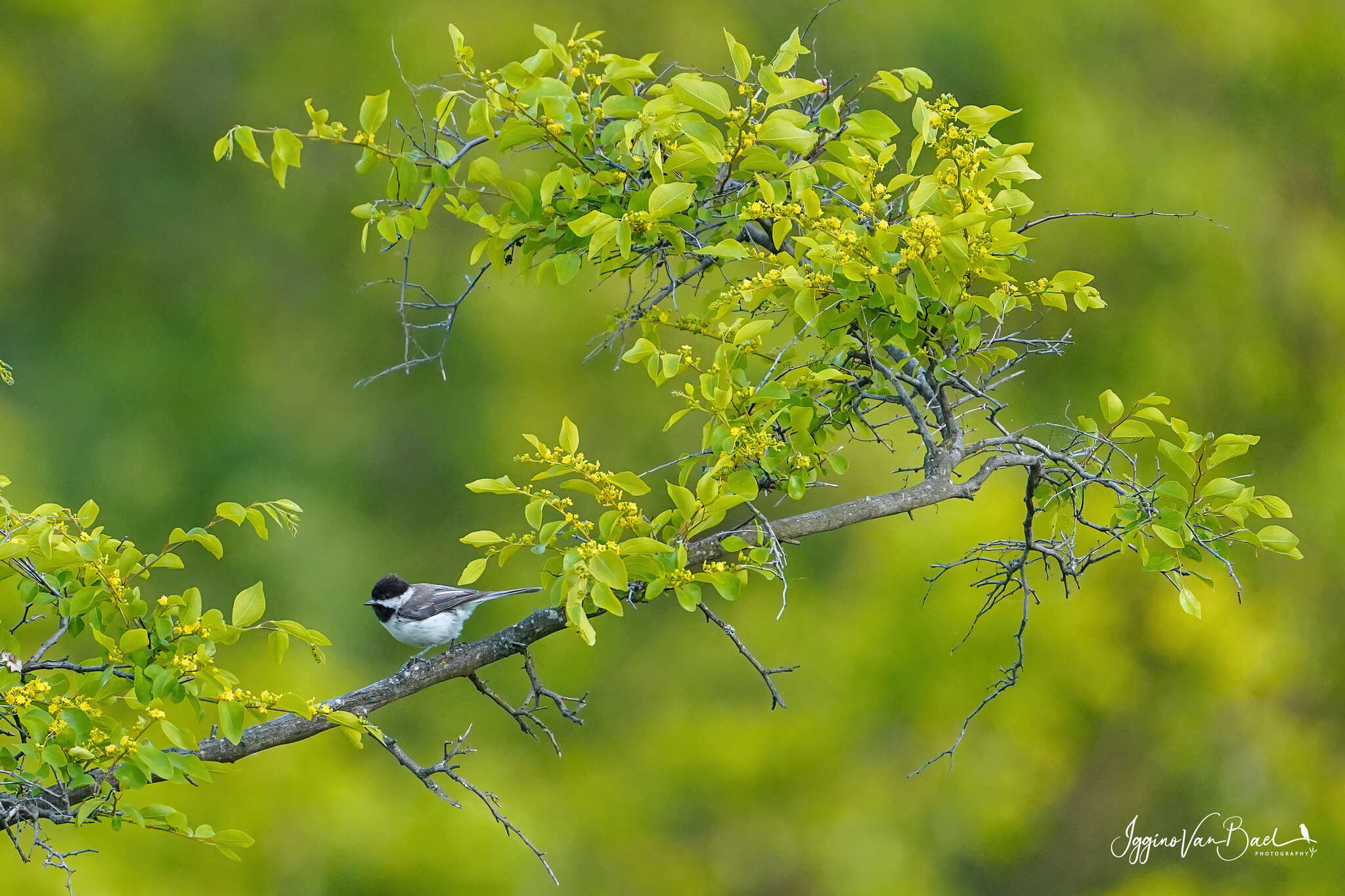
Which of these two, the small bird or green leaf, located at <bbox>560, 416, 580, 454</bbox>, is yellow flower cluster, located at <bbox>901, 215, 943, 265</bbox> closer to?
green leaf, located at <bbox>560, 416, 580, 454</bbox>

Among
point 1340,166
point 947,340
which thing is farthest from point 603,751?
point 947,340

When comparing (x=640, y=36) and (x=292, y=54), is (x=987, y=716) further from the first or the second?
(x=292, y=54)

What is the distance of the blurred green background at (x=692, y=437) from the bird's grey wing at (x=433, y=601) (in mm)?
6943

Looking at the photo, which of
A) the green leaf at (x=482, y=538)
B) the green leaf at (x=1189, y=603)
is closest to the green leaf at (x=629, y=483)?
the green leaf at (x=482, y=538)

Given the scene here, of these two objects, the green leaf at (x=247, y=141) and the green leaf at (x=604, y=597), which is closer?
the green leaf at (x=604, y=597)

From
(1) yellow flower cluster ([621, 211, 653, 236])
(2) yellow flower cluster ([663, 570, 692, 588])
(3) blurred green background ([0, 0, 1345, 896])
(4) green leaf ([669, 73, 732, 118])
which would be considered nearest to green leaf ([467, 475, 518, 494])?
(2) yellow flower cluster ([663, 570, 692, 588])

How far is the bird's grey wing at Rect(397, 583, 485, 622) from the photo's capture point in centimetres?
538

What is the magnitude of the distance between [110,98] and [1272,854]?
1485cm

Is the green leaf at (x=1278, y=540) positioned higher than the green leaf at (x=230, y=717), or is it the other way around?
the green leaf at (x=1278, y=540)

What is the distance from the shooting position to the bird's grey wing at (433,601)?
5.38 metres

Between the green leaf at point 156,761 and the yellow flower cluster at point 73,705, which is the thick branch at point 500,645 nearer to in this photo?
the yellow flower cluster at point 73,705

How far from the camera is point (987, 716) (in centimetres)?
1303

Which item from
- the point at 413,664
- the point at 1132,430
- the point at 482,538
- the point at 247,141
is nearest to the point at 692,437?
the point at 413,664

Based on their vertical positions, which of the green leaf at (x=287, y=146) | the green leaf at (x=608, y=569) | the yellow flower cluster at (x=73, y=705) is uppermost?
the green leaf at (x=287, y=146)
